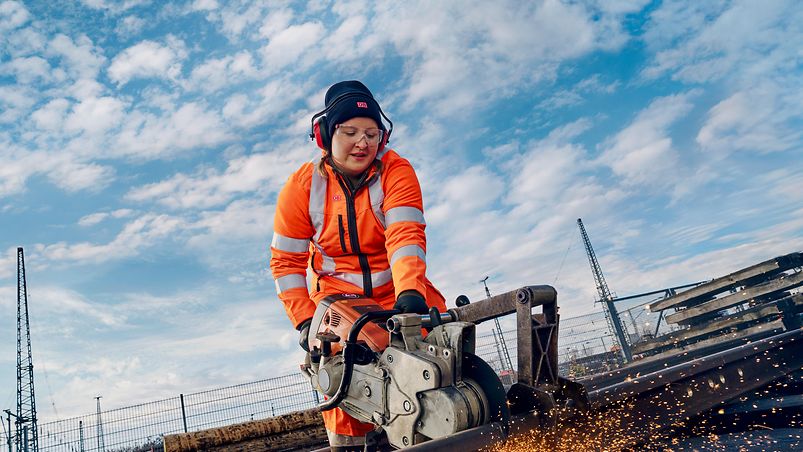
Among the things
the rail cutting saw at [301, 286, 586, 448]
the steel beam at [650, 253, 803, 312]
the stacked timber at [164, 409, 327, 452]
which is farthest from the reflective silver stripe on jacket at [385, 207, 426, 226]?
the steel beam at [650, 253, 803, 312]

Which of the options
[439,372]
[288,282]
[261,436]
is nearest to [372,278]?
[288,282]

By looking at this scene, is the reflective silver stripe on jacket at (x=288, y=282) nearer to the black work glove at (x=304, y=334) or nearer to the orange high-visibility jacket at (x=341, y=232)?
the orange high-visibility jacket at (x=341, y=232)

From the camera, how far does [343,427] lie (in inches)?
94.4

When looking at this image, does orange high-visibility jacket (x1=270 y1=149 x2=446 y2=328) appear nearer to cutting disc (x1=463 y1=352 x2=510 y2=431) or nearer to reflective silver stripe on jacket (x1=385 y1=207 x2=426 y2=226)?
reflective silver stripe on jacket (x1=385 y1=207 x2=426 y2=226)

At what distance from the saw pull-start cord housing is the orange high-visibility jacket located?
1.09 feet

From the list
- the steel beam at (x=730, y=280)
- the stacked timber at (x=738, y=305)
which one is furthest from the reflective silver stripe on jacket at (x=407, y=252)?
the steel beam at (x=730, y=280)

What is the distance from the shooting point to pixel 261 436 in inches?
184

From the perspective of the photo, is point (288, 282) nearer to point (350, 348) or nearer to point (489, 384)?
point (350, 348)

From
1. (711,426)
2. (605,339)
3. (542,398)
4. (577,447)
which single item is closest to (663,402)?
(711,426)

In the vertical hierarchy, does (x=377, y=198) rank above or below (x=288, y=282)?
above

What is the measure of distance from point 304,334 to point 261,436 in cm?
273

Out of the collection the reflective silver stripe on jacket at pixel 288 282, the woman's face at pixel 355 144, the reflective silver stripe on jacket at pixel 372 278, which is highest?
the woman's face at pixel 355 144

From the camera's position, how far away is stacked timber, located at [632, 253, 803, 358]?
310 inches

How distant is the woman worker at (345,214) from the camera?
2637 millimetres
